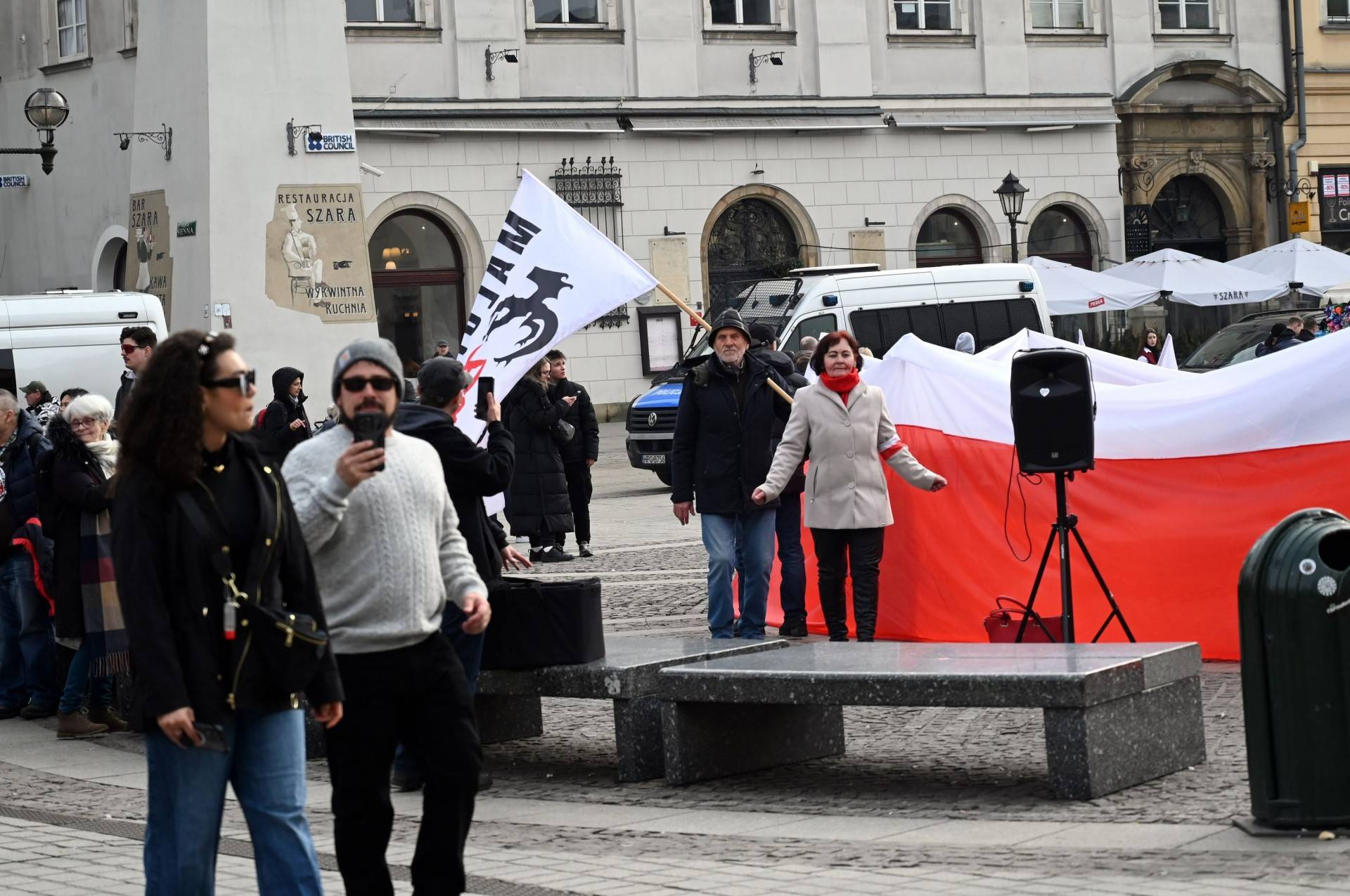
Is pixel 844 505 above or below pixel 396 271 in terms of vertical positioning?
below

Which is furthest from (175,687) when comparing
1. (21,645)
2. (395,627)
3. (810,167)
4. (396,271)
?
(810,167)

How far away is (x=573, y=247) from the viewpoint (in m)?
11.9

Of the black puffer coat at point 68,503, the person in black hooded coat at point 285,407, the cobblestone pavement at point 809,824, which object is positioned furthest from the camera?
the person in black hooded coat at point 285,407

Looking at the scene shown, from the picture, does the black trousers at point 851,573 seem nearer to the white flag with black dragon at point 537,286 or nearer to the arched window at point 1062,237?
the white flag with black dragon at point 537,286

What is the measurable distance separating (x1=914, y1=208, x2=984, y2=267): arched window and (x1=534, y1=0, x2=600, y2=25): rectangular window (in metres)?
7.46

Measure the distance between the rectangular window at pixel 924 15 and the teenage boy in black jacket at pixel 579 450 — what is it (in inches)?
858

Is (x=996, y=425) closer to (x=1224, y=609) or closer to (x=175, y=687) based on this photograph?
(x=1224, y=609)

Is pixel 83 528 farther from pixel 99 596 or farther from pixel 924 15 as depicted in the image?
pixel 924 15

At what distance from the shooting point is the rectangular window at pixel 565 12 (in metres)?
35.1

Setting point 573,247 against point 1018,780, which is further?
point 573,247

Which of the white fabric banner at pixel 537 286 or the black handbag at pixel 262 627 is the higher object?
the white fabric banner at pixel 537 286

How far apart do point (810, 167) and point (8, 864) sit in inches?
1221

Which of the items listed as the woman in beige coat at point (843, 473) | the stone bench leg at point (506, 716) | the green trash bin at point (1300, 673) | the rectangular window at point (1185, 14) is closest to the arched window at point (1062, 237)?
the rectangular window at point (1185, 14)

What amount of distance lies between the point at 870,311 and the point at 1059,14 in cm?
1751
